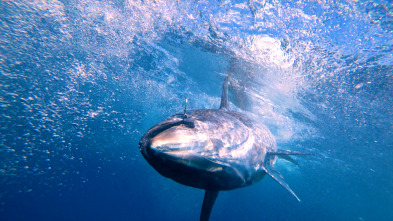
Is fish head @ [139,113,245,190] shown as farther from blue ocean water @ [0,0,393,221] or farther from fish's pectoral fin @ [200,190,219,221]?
blue ocean water @ [0,0,393,221]

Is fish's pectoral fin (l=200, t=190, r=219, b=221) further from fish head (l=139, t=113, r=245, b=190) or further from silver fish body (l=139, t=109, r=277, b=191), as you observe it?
fish head (l=139, t=113, r=245, b=190)

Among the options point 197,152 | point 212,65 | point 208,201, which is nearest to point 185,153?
point 197,152

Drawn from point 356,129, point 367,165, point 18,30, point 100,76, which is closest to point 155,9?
point 18,30

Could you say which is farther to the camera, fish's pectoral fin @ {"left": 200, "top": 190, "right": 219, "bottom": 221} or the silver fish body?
fish's pectoral fin @ {"left": 200, "top": 190, "right": 219, "bottom": 221}

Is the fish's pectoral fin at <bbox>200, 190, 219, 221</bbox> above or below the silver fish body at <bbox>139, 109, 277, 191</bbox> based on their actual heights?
below

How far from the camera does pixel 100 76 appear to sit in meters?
19.7

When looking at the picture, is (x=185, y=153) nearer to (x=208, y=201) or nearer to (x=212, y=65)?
(x=208, y=201)

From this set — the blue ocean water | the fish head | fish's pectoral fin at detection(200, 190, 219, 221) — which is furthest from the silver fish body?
the blue ocean water

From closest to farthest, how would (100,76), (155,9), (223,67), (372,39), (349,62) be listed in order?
(372,39) < (349,62) < (155,9) < (223,67) < (100,76)

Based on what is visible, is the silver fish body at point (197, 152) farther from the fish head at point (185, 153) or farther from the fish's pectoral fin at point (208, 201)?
the fish's pectoral fin at point (208, 201)

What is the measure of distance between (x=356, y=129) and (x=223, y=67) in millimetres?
12101

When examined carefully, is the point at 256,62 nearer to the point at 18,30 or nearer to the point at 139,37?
the point at 139,37

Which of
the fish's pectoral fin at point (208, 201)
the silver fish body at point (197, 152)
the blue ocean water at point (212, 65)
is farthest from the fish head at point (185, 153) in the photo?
the blue ocean water at point (212, 65)

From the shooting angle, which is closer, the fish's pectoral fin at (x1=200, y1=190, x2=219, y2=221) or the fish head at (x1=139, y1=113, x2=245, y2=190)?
the fish head at (x1=139, y1=113, x2=245, y2=190)
